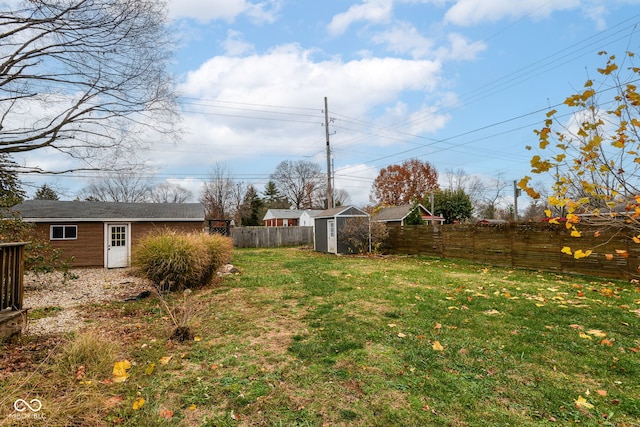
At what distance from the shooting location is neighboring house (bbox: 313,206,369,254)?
1697cm

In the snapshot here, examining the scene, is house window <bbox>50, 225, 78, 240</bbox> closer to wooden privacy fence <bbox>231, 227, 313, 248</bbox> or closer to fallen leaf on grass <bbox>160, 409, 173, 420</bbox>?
wooden privacy fence <bbox>231, 227, 313, 248</bbox>

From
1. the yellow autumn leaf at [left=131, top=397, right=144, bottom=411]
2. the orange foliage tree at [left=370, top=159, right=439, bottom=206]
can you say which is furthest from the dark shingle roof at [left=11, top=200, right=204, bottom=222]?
the orange foliage tree at [left=370, top=159, right=439, bottom=206]

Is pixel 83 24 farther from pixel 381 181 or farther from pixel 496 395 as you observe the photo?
pixel 381 181

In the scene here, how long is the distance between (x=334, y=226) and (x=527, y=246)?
905cm

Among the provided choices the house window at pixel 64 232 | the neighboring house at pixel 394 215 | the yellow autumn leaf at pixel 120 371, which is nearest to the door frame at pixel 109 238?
the house window at pixel 64 232

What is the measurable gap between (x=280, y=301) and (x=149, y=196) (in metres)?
38.2

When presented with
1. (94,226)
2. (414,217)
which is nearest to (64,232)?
(94,226)

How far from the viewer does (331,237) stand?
1759cm

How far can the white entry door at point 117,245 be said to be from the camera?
13.6 meters

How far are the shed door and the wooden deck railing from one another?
45.0 feet

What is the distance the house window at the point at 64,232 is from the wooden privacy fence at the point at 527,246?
48.5 feet

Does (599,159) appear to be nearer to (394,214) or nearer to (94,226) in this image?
(94,226)

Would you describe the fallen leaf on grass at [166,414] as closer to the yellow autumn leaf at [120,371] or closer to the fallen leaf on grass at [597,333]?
the yellow autumn leaf at [120,371]

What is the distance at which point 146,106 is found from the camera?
7.09 meters
